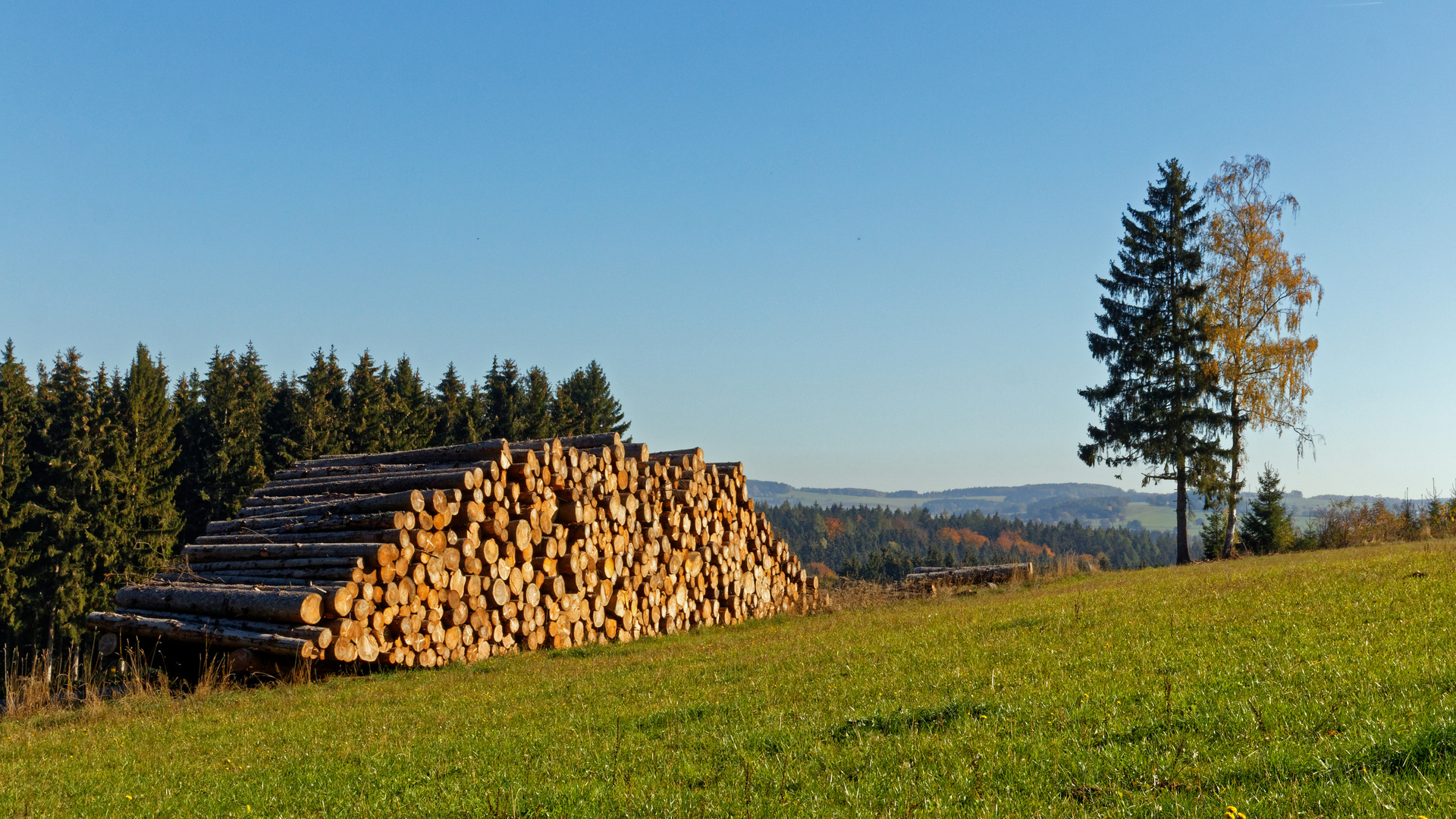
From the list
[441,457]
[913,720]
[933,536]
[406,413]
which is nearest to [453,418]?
[406,413]

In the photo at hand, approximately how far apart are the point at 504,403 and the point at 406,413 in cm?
872

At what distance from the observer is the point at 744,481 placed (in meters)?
21.9

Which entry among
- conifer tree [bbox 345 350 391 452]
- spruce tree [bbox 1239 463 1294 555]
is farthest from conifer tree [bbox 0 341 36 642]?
spruce tree [bbox 1239 463 1294 555]

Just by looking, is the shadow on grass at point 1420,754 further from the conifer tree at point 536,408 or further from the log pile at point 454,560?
the conifer tree at point 536,408

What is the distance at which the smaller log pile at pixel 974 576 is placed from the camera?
77.4 feet

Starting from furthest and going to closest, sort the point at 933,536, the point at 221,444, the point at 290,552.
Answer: the point at 933,536 < the point at 221,444 < the point at 290,552

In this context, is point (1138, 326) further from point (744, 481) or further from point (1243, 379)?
point (744, 481)

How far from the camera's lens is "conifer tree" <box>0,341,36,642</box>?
35.1m

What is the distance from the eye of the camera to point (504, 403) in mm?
51438

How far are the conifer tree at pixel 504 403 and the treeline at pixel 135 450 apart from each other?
3958 millimetres

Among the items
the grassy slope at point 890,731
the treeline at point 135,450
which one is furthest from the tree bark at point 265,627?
the treeline at point 135,450

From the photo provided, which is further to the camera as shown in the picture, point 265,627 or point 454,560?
point 454,560

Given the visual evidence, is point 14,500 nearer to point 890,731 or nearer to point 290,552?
point 290,552

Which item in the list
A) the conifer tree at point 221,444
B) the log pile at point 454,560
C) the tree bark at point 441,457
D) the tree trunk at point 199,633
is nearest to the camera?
the tree trunk at point 199,633
